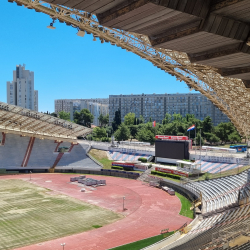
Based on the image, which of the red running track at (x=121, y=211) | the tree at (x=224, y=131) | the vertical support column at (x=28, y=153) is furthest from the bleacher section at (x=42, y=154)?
the tree at (x=224, y=131)

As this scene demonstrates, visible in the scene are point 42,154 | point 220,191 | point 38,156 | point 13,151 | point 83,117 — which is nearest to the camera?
point 220,191

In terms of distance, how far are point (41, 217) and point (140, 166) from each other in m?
29.4

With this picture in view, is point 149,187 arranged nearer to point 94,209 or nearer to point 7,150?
point 94,209

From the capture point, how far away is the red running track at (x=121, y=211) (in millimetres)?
25025

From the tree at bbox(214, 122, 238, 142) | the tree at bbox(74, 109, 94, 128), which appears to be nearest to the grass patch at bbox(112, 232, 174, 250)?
the tree at bbox(214, 122, 238, 142)

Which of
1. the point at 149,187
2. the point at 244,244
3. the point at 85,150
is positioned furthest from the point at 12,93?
A: the point at 244,244

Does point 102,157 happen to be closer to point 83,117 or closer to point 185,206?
point 185,206

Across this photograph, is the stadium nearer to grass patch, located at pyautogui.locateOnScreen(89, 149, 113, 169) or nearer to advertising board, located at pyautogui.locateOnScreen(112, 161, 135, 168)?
advertising board, located at pyautogui.locateOnScreen(112, 161, 135, 168)

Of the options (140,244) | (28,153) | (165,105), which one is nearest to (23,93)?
(165,105)

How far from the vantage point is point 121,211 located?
34000 mm

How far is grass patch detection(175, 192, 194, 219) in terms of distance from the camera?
1305 inches

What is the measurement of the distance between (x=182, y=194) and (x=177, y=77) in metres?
17.6

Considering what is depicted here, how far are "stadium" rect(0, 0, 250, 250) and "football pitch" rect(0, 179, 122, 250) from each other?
0.11 metres

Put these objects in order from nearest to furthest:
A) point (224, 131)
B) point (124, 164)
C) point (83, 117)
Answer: point (124, 164) → point (224, 131) → point (83, 117)
